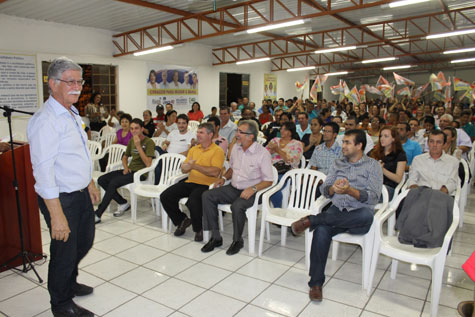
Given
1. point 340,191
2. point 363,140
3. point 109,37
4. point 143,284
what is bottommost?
point 143,284

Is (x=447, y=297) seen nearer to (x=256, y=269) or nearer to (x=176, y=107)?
(x=256, y=269)

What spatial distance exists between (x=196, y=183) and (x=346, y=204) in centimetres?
161

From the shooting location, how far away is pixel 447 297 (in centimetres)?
255

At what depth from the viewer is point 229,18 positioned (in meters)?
8.73

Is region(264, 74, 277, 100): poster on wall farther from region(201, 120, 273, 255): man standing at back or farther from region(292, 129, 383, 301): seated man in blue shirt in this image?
region(292, 129, 383, 301): seated man in blue shirt

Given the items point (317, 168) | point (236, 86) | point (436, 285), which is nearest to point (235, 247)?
point (317, 168)

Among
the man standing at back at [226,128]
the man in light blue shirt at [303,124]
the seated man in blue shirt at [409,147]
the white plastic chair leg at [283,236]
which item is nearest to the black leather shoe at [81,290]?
the white plastic chair leg at [283,236]

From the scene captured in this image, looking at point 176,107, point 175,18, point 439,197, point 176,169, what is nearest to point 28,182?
point 176,169

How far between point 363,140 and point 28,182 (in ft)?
8.94

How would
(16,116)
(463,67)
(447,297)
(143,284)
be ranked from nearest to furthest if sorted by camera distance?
(447,297)
(143,284)
(16,116)
(463,67)

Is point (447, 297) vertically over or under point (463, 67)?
under

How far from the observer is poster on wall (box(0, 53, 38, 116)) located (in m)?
7.46

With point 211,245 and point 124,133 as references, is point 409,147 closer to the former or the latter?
point 211,245

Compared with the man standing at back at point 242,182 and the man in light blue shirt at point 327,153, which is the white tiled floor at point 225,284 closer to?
the man standing at back at point 242,182
